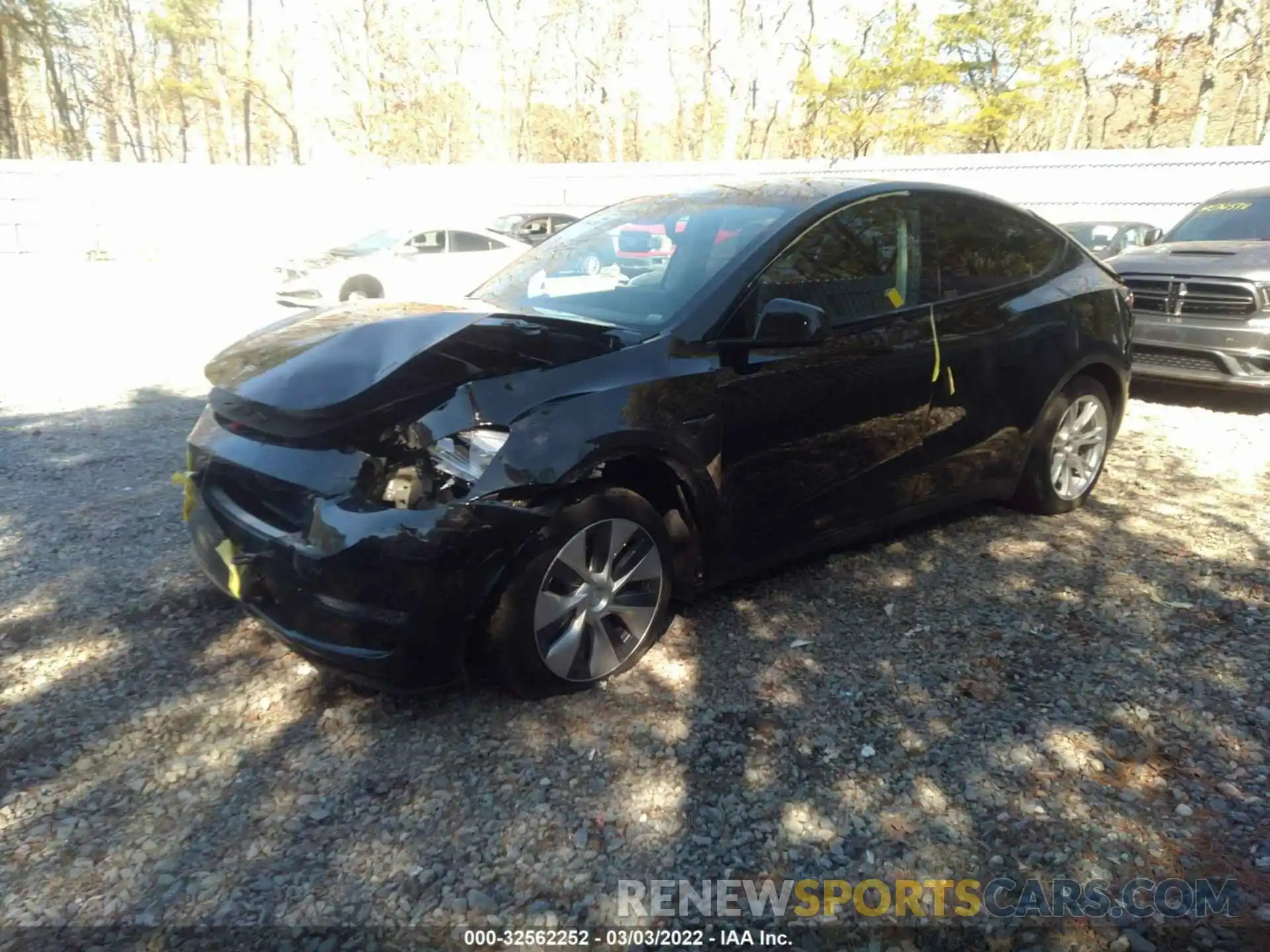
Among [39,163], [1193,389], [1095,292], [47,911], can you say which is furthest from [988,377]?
[39,163]

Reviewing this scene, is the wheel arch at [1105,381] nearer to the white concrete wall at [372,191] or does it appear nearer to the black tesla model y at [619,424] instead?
the black tesla model y at [619,424]

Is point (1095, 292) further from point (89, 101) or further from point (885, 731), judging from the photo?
point (89, 101)

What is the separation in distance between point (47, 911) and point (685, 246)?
3017mm

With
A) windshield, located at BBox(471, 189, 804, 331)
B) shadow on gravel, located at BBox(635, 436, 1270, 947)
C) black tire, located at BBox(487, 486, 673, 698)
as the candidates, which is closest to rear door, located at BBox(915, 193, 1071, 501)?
shadow on gravel, located at BBox(635, 436, 1270, 947)

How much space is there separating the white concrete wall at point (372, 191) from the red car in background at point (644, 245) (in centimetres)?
1541

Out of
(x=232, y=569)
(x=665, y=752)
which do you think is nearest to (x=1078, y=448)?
(x=665, y=752)

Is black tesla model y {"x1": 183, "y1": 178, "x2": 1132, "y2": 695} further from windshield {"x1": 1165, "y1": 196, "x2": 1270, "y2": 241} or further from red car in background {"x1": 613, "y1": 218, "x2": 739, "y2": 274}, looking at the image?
windshield {"x1": 1165, "y1": 196, "x2": 1270, "y2": 241}

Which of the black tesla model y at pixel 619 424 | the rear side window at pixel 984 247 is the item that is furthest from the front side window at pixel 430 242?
the rear side window at pixel 984 247

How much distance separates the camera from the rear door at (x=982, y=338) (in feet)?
13.2

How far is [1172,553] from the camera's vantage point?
432cm

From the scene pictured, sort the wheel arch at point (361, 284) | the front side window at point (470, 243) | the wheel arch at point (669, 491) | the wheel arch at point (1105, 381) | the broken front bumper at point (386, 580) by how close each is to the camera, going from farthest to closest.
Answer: the front side window at point (470, 243), the wheel arch at point (361, 284), the wheel arch at point (1105, 381), the wheel arch at point (669, 491), the broken front bumper at point (386, 580)

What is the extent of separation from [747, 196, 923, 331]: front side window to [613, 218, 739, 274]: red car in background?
31cm

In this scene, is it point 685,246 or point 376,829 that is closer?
point 376,829

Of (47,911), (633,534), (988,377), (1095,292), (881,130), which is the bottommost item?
(47,911)
